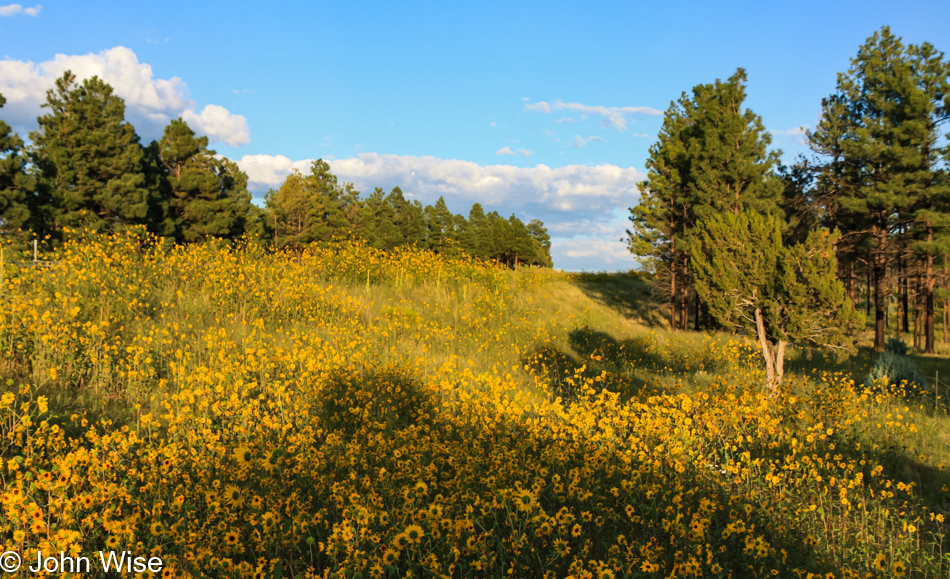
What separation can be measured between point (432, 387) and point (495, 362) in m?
2.79

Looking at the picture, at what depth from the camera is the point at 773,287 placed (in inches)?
390

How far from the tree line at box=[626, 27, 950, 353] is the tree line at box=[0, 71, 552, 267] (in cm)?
982

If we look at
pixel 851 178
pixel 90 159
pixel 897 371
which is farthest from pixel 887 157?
pixel 90 159

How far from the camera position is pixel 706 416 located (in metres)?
5.14

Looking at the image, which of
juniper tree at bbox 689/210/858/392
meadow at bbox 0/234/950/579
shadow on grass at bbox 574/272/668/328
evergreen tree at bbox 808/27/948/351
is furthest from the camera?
shadow on grass at bbox 574/272/668/328

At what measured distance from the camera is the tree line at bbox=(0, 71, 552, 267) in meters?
25.6

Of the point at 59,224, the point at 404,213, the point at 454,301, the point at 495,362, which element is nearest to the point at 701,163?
the point at 454,301

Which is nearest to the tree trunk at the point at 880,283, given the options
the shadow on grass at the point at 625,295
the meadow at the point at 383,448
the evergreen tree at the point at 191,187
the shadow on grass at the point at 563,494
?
the shadow on grass at the point at 625,295

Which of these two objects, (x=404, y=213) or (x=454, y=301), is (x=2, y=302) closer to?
(x=454, y=301)

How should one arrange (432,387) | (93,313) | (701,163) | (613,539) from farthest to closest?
1. (701,163)
2. (93,313)
3. (432,387)
4. (613,539)

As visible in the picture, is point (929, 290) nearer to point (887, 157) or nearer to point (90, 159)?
point (887, 157)

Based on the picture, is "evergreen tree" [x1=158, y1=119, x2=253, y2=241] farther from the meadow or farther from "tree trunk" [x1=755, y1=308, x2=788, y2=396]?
"tree trunk" [x1=755, y1=308, x2=788, y2=396]

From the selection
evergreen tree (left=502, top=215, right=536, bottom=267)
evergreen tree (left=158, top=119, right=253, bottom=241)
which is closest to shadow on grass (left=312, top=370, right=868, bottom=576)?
evergreen tree (left=158, top=119, right=253, bottom=241)

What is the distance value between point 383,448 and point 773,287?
30.0 feet
